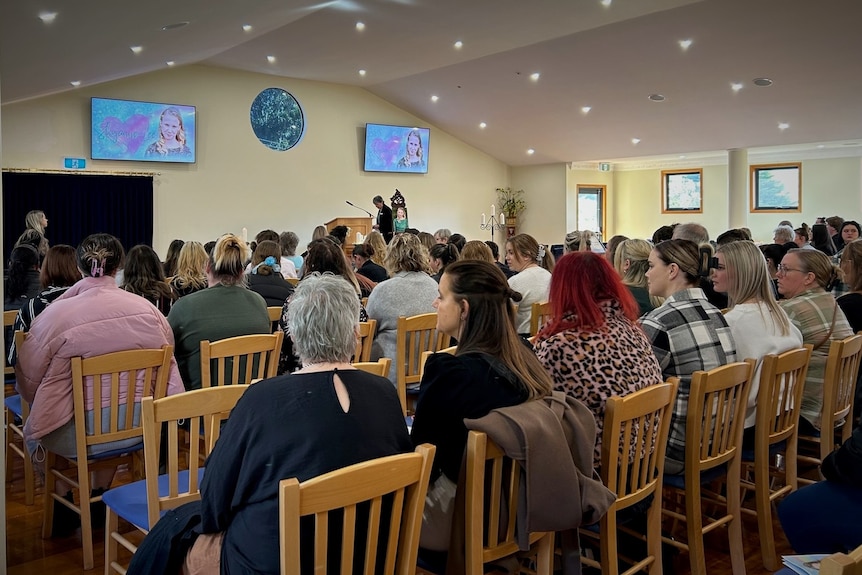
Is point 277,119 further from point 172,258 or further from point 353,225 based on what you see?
point 172,258

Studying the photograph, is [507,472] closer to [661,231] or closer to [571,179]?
[661,231]

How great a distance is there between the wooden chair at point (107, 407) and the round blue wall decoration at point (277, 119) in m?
9.24

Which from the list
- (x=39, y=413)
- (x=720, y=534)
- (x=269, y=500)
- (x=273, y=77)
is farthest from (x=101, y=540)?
(x=273, y=77)

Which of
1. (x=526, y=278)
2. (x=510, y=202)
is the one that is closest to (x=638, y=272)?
(x=526, y=278)

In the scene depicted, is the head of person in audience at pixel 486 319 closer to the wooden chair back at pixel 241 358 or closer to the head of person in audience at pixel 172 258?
the wooden chair back at pixel 241 358

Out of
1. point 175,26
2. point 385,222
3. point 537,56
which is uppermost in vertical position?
point 537,56

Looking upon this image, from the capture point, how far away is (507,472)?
6.25 ft

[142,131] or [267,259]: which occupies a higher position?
[142,131]

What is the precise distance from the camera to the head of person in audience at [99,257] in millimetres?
3072

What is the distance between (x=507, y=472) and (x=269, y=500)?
0.65m

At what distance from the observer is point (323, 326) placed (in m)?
1.78

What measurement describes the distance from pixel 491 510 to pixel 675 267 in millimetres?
1431

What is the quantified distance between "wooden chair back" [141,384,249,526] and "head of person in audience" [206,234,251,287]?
4.84 feet

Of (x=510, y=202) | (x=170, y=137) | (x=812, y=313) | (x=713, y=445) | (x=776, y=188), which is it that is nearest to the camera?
(x=713, y=445)
